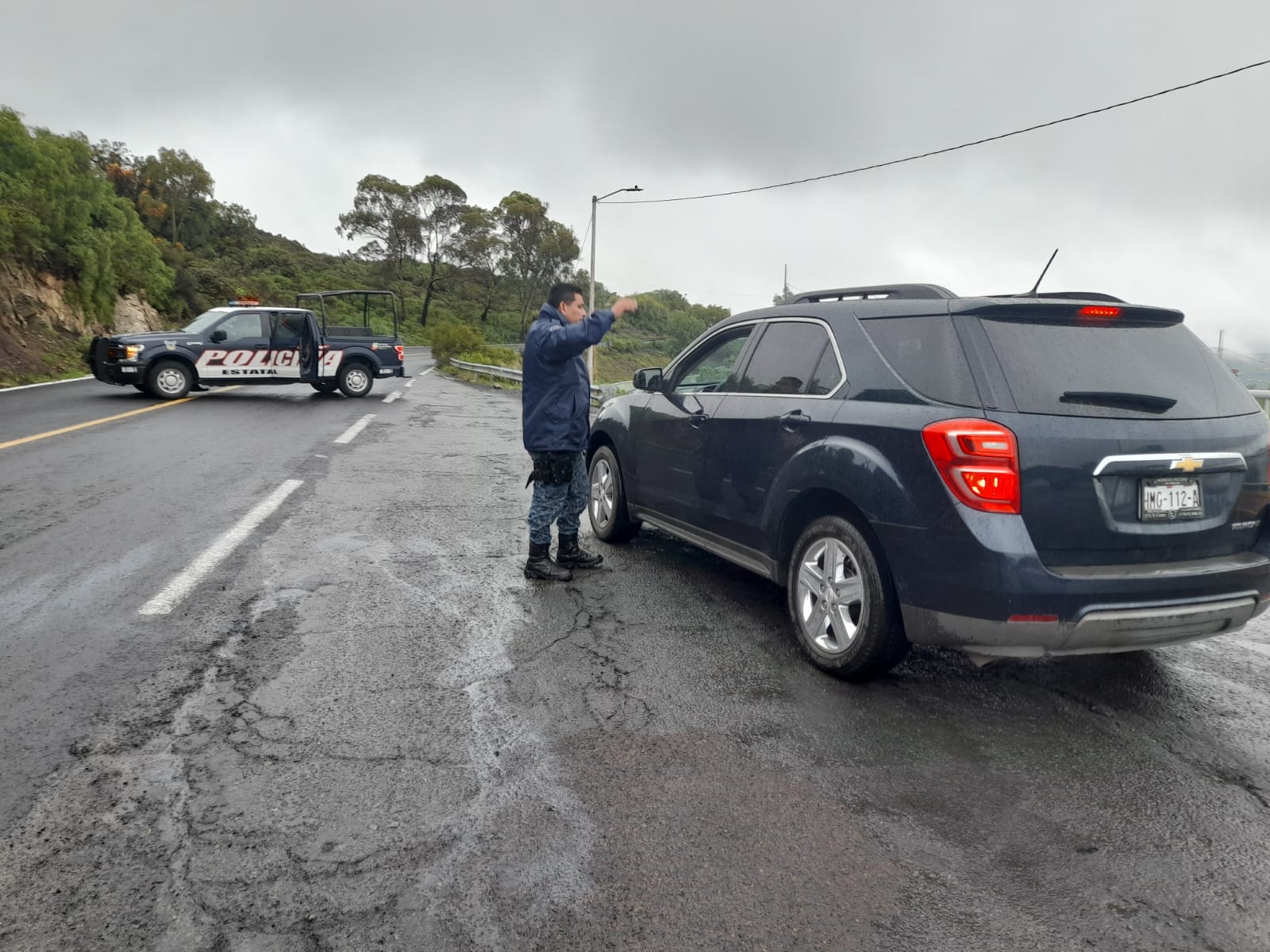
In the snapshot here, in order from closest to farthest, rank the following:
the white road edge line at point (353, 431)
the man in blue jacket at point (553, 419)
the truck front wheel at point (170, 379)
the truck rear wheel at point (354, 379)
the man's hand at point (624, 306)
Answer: the man's hand at point (624, 306) → the man in blue jacket at point (553, 419) → the white road edge line at point (353, 431) → the truck front wheel at point (170, 379) → the truck rear wheel at point (354, 379)

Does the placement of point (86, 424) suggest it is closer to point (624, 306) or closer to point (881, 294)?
point (624, 306)

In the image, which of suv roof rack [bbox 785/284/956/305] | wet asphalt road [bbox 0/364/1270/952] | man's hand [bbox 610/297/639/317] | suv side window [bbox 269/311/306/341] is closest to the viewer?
wet asphalt road [bbox 0/364/1270/952]

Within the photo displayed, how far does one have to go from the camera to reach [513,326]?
7400cm

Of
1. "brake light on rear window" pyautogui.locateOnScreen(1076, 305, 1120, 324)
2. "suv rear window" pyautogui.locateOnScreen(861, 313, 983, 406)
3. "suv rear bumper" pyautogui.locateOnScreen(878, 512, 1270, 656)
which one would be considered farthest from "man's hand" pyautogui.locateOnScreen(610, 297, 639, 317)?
"brake light on rear window" pyautogui.locateOnScreen(1076, 305, 1120, 324)

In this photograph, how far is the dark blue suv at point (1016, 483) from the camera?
3396mm

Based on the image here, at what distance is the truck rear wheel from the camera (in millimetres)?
19062

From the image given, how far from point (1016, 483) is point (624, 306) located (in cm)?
246

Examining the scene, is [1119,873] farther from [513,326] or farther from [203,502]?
[513,326]

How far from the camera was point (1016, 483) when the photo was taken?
11.1 feet

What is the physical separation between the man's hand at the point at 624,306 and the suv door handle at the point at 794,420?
1.11 meters

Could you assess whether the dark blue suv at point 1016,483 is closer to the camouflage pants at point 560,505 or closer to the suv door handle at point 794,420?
the suv door handle at point 794,420

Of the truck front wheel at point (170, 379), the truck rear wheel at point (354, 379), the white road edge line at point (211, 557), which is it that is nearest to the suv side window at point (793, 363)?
the white road edge line at point (211, 557)

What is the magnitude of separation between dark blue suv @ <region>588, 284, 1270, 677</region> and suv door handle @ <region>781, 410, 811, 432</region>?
0.01 m

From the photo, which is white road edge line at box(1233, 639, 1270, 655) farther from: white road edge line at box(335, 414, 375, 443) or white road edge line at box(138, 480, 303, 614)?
white road edge line at box(335, 414, 375, 443)
